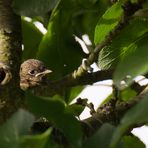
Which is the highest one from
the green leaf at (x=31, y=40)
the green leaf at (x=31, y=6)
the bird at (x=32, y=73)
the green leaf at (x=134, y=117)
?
the green leaf at (x=31, y=6)

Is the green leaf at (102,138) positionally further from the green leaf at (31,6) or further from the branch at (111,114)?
the green leaf at (31,6)

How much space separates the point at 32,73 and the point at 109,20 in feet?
3.06

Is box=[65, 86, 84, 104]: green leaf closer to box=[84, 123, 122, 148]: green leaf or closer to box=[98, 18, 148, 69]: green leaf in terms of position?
box=[98, 18, 148, 69]: green leaf

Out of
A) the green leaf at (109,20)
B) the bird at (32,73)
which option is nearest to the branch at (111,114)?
the green leaf at (109,20)

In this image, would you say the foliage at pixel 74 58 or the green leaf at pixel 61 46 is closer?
the foliage at pixel 74 58

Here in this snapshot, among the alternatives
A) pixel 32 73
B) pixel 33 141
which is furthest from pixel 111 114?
pixel 32 73

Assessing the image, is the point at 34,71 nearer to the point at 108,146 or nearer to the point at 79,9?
the point at 79,9

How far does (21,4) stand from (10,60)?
15 cm

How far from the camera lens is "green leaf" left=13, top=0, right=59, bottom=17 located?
1.06 metres

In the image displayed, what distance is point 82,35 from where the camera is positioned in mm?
1680

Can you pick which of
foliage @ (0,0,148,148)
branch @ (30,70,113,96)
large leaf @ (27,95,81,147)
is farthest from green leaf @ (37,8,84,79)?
large leaf @ (27,95,81,147)

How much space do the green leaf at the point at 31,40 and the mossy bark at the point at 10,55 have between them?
1.47 ft

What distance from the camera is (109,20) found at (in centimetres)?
111

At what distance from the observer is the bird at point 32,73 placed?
1.68m
